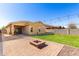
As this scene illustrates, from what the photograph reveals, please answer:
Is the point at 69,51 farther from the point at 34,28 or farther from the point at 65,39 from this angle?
the point at 34,28

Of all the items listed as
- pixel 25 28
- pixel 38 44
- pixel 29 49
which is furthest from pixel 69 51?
pixel 25 28

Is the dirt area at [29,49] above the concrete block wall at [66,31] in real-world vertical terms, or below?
below

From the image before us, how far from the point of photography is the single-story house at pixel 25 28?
9.75 ft

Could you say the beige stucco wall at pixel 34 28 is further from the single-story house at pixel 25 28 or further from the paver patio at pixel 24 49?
the paver patio at pixel 24 49

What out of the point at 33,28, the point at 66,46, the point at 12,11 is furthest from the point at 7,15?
the point at 66,46

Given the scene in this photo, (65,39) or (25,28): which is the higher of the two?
(25,28)

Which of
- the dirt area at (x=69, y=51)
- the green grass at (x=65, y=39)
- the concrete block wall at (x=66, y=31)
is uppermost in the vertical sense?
the concrete block wall at (x=66, y=31)

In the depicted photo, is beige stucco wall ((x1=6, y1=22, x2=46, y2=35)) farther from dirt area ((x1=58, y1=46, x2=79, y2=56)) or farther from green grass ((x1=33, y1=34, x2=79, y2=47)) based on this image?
dirt area ((x1=58, y1=46, x2=79, y2=56))

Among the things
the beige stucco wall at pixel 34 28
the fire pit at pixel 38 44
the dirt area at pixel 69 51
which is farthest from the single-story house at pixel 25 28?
the dirt area at pixel 69 51

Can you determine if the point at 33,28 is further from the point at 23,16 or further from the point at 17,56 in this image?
the point at 17,56

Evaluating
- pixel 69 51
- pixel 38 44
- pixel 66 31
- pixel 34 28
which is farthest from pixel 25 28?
pixel 69 51

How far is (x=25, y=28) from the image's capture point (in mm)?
3014

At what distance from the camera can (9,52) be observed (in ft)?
9.72

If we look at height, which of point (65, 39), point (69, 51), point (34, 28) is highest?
point (34, 28)
